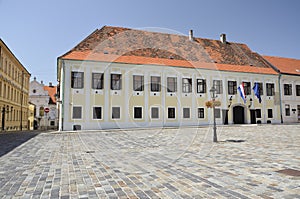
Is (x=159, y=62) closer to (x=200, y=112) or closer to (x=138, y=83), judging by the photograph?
(x=138, y=83)

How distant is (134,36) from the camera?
92.2 ft

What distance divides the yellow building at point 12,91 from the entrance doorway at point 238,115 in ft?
82.0

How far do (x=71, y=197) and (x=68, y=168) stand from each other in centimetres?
225

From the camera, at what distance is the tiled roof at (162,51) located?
25.8 metres

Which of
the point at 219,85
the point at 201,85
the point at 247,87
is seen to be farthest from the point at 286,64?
the point at 201,85

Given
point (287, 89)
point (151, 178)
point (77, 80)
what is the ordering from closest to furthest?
1. point (151, 178)
2. point (77, 80)
3. point (287, 89)

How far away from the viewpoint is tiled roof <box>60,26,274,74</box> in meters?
25.8

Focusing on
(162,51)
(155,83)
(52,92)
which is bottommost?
(155,83)

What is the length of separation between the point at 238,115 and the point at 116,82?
1512cm

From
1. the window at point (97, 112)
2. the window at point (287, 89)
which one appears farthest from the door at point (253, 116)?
the window at point (97, 112)

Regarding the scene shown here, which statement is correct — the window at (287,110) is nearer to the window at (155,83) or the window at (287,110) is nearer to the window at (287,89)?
the window at (287,89)

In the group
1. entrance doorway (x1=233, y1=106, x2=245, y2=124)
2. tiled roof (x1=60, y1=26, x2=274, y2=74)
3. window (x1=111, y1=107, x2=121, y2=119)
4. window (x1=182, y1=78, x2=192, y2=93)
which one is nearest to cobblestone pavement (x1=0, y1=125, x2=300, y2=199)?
window (x1=111, y1=107, x2=121, y2=119)

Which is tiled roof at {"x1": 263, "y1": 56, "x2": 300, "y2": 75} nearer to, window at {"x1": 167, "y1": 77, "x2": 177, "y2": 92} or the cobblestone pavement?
window at {"x1": 167, "y1": 77, "x2": 177, "y2": 92}

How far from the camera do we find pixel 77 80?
23531mm
